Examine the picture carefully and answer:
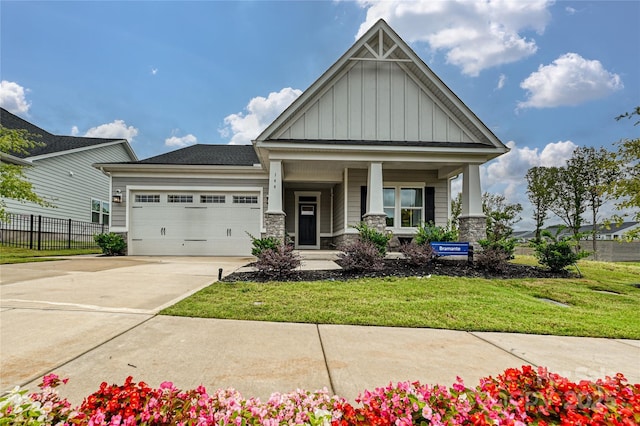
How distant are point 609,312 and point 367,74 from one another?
9474mm

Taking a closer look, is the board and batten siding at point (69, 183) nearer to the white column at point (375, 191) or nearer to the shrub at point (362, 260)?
the white column at point (375, 191)

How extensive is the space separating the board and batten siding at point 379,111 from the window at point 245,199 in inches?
177

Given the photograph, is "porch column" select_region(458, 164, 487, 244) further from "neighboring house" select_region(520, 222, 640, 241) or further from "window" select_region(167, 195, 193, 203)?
"window" select_region(167, 195, 193, 203)

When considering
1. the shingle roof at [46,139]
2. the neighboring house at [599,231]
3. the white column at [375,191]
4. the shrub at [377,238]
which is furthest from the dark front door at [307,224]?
the shingle roof at [46,139]

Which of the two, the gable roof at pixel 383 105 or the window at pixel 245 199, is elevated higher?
the gable roof at pixel 383 105

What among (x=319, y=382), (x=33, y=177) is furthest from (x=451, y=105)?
(x=33, y=177)

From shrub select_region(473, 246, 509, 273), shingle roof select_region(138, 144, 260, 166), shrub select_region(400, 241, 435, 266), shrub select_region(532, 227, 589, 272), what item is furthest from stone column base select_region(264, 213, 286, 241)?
shrub select_region(532, 227, 589, 272)

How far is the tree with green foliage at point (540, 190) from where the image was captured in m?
24.3

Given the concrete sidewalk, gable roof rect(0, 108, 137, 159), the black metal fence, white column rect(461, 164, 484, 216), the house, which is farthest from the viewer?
gable roof rect(0, 108, 137, 159)

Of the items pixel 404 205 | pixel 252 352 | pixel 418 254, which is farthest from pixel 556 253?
pixel 252 352

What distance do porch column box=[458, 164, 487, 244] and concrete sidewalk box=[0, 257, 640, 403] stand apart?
24.2 feet

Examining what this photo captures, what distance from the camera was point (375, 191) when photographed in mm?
10734

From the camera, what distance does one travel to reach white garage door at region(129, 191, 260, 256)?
45.3ft

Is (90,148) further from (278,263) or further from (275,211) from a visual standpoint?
(278,263)
